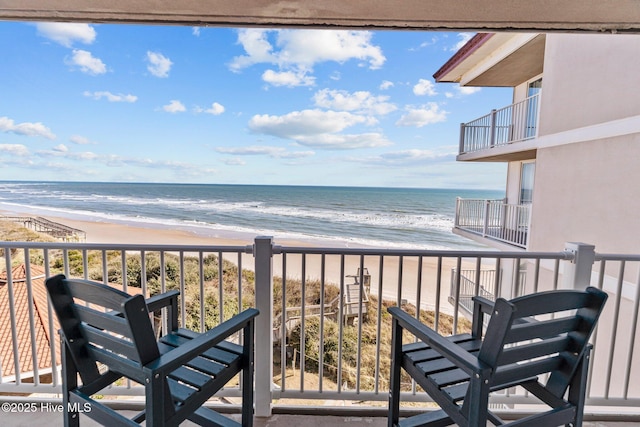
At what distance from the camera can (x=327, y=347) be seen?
19.9ft

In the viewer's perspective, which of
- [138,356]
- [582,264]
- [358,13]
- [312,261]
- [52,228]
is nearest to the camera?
[138,356]

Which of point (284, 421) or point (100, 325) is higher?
point (100, 325)

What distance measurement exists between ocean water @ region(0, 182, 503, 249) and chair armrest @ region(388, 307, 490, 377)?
12359 mm

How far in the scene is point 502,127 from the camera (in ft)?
22.2

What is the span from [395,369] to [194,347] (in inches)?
34.9

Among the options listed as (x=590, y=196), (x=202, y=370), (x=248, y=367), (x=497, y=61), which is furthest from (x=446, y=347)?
(x=497, y=61)

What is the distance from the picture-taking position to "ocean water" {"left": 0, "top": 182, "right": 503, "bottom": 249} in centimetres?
1538

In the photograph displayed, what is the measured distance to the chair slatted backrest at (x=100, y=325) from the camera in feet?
3.21

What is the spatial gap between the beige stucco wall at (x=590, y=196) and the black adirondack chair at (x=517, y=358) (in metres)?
3.17

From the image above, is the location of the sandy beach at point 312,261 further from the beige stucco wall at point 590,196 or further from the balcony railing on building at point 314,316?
the beige stucco wall at point 590,196

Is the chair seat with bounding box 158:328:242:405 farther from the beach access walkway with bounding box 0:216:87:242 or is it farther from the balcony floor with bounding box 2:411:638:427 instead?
the beach access walkway with bounding box 0:216:87:242

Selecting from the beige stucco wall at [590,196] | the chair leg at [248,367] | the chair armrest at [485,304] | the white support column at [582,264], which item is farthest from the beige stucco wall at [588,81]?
the chair leg at [248,367]

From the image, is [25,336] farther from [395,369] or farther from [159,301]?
[395,369]

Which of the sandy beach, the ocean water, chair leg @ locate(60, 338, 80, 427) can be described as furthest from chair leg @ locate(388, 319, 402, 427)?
the ocean water
